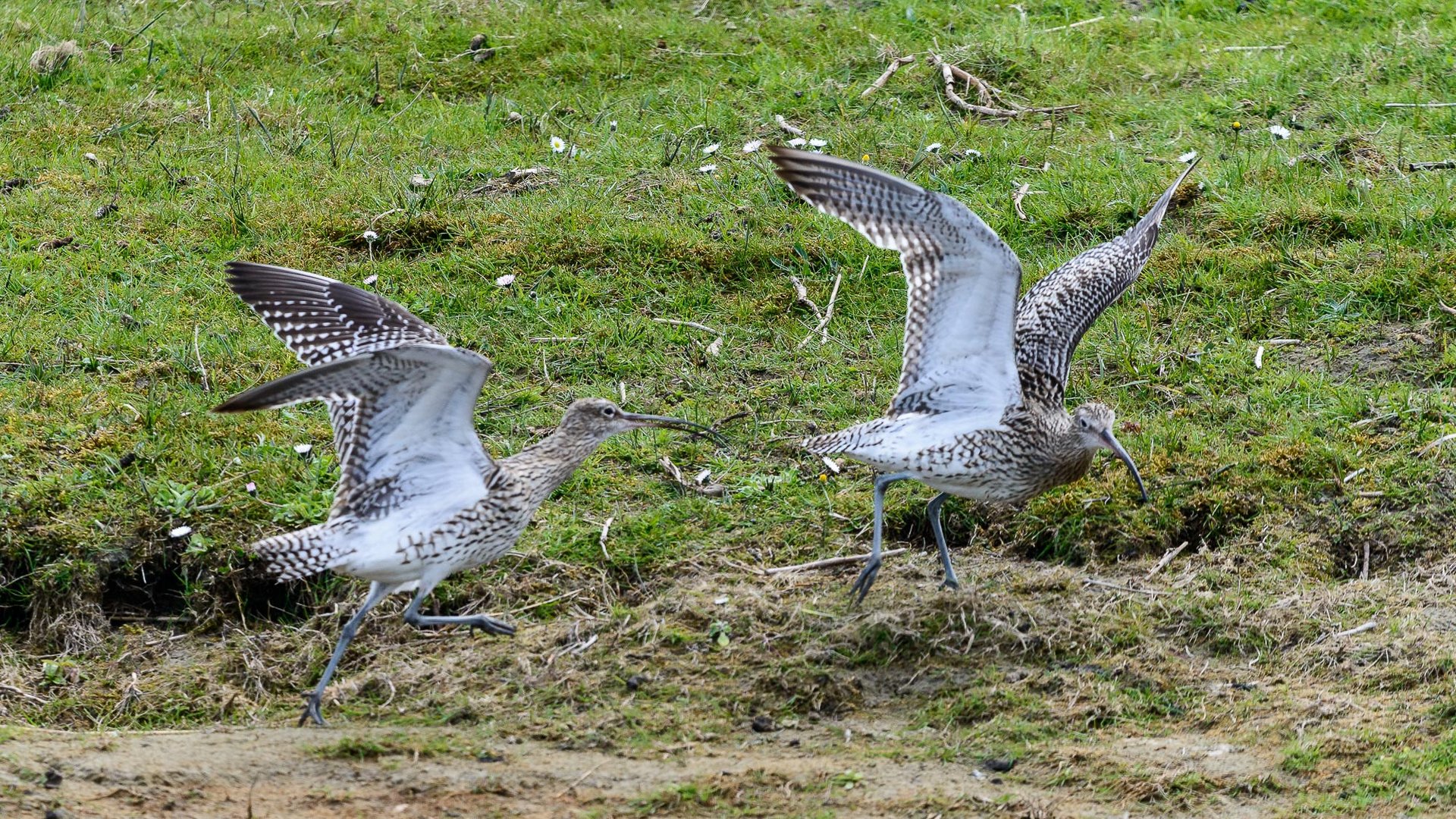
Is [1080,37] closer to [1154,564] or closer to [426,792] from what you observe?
[1154,564]

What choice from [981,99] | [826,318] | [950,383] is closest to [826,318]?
[826,318]

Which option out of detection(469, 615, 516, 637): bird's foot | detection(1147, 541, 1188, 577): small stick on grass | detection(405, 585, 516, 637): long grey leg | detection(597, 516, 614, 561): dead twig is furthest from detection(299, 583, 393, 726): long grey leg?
detection(1147, 541, 1188, 577): small stick on grass

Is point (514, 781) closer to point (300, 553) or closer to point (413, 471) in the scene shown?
point (300, 553)

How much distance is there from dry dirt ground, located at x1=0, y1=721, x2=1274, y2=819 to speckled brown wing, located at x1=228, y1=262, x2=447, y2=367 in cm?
172

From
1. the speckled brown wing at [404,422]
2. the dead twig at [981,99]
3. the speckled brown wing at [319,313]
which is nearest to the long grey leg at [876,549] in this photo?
the speckled brown wing at [404,422]

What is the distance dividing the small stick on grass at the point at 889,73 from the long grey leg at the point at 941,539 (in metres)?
3.92

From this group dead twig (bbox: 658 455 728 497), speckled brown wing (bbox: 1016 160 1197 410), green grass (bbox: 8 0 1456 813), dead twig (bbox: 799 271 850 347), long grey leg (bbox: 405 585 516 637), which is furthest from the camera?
dead twig (bbox: 799 271 850 347)

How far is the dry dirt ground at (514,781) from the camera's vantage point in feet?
15.9

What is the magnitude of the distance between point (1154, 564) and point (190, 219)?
5495 millimetres

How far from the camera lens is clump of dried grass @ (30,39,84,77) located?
10.4m

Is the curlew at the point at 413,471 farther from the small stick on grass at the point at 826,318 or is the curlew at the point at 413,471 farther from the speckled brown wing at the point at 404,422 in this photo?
the small stick on grass at the point at 826,318

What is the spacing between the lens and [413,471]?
5891 millimetres

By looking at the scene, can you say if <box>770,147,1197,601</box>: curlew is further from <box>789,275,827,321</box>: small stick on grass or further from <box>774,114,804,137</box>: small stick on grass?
<box>774,114,804,137</box>: small stick on grass

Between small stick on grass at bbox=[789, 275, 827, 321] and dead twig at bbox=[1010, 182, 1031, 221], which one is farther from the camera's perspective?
dead twig at bbox=[1010, 182, 1031, 221]
